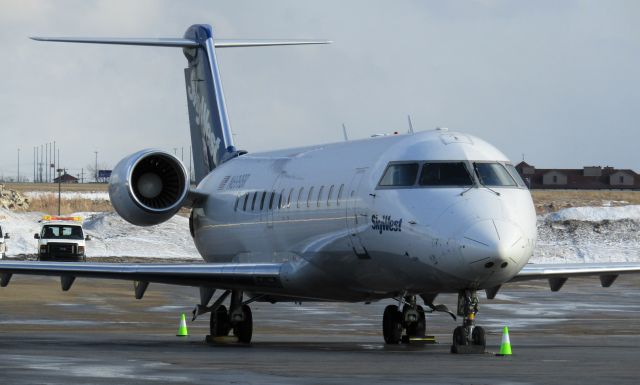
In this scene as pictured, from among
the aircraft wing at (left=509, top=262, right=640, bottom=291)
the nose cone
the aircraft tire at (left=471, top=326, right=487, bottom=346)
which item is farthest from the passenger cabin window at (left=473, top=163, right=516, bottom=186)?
the aircraft tire at (left=471, top=326, right=487, bottom=346)

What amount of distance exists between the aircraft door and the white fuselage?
1cm

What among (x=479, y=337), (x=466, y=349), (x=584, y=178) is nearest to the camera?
(x=466, y=349)

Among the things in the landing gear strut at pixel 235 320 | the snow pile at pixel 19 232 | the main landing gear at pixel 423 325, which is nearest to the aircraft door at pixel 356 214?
the main landing gear at pixel 423 325

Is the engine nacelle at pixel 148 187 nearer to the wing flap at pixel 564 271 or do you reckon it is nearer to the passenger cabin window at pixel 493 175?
the wing flap at pixel 564 271

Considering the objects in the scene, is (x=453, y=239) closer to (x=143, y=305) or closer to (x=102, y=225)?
(x=143, y=305)

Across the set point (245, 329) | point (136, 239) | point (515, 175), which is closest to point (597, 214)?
point (136, 239)

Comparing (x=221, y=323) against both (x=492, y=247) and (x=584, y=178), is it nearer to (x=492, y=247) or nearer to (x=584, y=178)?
(x=492, y=247)

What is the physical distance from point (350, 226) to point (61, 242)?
38.9 metres

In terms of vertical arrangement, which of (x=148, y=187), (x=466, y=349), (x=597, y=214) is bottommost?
(x=466, y=349)

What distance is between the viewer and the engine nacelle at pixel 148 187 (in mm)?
24562

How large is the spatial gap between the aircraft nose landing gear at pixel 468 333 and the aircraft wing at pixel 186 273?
3.99 meters

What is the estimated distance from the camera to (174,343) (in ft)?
72.4

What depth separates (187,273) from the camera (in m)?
22.2

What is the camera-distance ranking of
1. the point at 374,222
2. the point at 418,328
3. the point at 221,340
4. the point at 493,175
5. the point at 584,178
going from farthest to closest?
the point at 584,178
the point at 221,340
the point at 418,328
the point at 374,222
the point at 493,175
